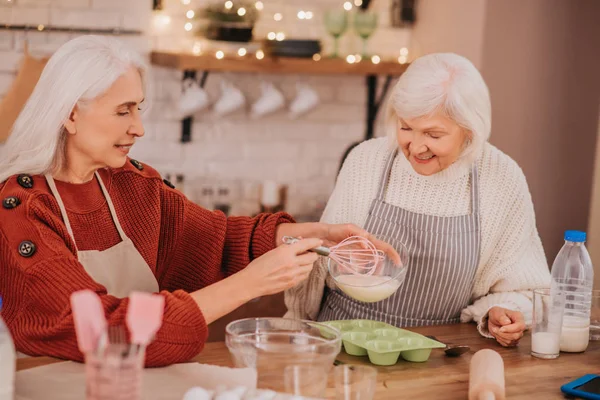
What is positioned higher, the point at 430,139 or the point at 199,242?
the point at 430,139

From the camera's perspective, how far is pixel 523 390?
67.1 inches

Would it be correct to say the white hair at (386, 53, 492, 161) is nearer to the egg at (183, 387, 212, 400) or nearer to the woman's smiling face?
the woman's smiling face

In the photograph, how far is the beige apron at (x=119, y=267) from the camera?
78.2 inches

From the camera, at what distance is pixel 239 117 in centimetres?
415

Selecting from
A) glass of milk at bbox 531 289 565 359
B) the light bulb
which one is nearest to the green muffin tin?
glass of milk at bbox 531 289 565 359

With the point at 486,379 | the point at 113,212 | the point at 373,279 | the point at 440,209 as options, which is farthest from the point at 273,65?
the point at 486,379

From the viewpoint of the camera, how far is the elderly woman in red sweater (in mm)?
1702

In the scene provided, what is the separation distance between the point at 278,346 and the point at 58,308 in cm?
48

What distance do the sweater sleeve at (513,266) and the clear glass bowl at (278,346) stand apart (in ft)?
2.33

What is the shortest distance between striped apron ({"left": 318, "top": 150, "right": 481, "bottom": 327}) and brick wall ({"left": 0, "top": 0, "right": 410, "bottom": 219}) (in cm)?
175

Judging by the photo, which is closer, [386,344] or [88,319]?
[88,319]

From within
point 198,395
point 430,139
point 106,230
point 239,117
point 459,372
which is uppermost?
point 430,139

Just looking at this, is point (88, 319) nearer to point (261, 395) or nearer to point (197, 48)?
point (261, 395)

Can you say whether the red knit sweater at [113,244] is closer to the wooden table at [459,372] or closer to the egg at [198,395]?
the wooden table at [459,372]
